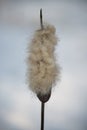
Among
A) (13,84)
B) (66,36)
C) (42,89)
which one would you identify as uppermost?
(66,36)

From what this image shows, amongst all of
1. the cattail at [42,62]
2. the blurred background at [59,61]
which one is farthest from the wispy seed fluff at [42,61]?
the blurred background at [59,61]

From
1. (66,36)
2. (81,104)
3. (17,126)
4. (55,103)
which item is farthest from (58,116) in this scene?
(66,36)

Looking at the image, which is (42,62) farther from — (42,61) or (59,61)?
(59,61)

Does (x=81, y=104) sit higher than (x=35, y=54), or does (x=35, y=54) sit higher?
(x=35, y=54)

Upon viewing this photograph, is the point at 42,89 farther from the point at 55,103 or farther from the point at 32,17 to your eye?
the point at 32,17

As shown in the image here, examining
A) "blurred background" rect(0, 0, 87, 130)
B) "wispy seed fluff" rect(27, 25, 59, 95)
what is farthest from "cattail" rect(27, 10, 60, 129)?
"blurred background" rect(0, 0, 87, 130)

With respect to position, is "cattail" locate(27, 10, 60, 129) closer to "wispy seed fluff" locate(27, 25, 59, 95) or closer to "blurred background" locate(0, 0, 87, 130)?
"wispy seed fluff" locate(27, 25, 59, 95)
